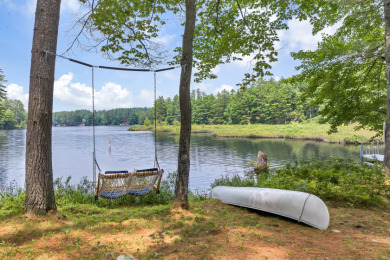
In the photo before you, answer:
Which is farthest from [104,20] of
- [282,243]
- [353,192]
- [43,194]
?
[353,192]

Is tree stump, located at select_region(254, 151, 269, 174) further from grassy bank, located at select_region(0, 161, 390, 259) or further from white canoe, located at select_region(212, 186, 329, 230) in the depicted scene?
white canoe, located at select_region(212, 186, 329, 230)

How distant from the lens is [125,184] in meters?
5.55

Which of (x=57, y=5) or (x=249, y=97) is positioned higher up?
(x=249, y=97)

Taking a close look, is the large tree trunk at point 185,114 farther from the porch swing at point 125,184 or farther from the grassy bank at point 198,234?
the porch swing at point 125,184

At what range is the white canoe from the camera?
3.53 metres

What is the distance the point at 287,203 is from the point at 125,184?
11.5 ft

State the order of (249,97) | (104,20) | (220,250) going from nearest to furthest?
(220,250)
(104,20)
(249,97)

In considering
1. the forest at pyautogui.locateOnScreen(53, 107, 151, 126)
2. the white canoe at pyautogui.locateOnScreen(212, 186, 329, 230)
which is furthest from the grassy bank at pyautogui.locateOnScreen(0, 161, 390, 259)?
the forest at pyautogui.locateOnScreen(53, 107, 151, 126)

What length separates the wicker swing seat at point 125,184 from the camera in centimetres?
543

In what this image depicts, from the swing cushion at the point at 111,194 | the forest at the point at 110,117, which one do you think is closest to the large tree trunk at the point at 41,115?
the swing cushion at the point at 111,194

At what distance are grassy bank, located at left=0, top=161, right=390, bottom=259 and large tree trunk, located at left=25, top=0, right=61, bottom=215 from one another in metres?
0.35

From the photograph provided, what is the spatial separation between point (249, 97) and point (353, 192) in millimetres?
52898

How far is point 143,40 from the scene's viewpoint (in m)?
6.01

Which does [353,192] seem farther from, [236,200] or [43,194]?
[43,194]
